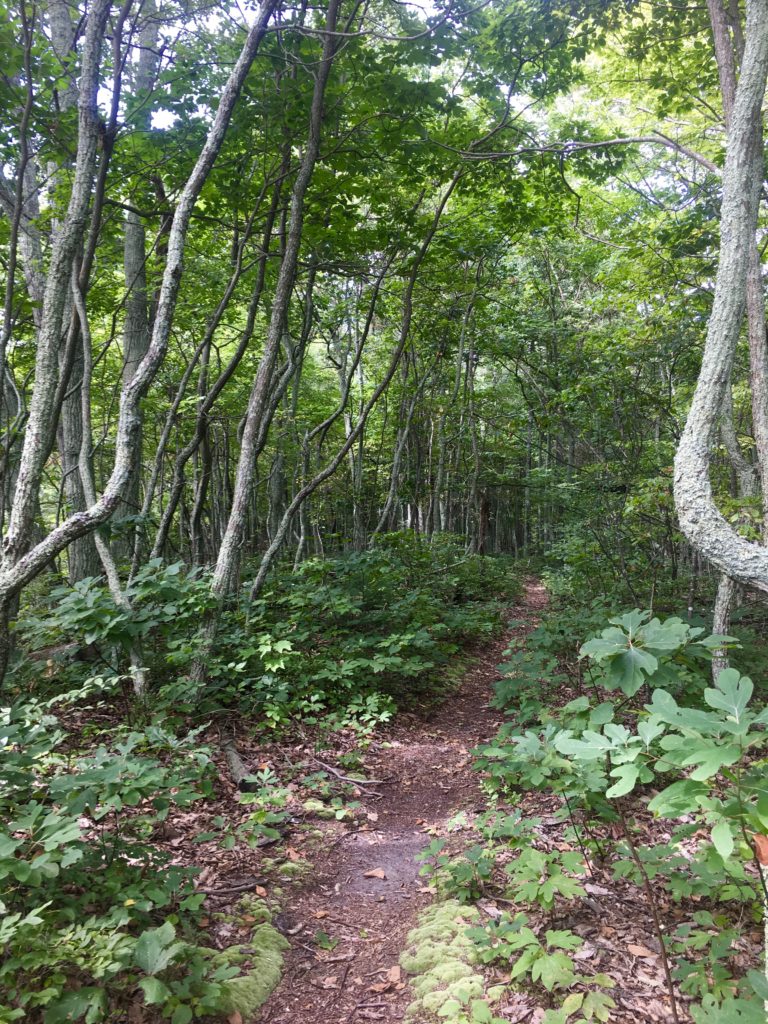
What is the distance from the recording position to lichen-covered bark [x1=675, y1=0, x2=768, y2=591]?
2.65 m

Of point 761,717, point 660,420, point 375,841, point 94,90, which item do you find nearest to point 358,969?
point 375,841

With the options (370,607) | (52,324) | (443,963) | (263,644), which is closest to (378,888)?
(443,963)

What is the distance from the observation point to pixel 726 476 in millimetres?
6621

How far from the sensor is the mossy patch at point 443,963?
240 cm

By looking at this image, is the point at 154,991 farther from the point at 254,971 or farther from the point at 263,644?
the point at 263,644

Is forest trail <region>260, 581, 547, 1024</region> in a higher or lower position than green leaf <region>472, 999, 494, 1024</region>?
lower

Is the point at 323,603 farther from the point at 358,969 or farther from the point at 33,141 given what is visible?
the point at 33,141

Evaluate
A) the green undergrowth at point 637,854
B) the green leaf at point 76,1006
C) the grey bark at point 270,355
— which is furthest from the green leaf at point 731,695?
the grey bark at point 270,355

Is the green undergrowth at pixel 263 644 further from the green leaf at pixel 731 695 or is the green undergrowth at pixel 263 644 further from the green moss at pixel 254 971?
the green leaf at pixel 731 695

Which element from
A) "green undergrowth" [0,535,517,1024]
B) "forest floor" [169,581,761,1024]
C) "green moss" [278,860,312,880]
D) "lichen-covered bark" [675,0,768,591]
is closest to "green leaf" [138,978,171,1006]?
"green undergrowth" [0,535,517,1024]

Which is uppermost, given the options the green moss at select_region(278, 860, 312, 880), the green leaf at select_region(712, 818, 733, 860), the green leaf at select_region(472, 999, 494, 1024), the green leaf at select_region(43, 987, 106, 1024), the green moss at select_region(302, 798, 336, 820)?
the green leaf at select_region(712, 818, 733, 860)

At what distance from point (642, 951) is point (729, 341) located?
307 centimetres

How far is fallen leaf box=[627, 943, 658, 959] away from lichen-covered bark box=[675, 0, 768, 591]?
175 cm

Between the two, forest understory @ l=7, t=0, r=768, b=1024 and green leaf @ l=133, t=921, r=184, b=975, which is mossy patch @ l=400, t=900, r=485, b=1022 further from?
green leaf @ l=133, t=921, r=184, b=975
